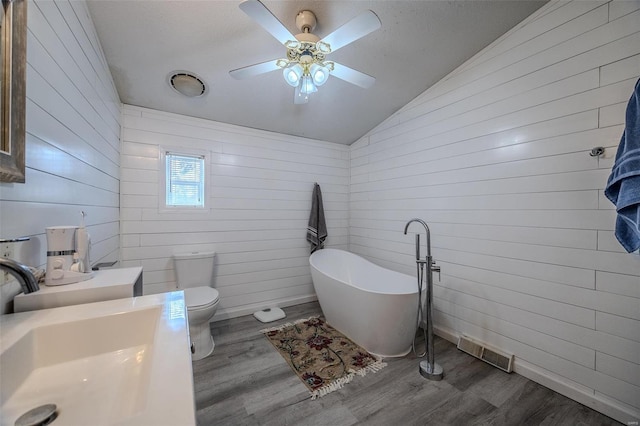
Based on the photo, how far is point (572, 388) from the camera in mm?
1608

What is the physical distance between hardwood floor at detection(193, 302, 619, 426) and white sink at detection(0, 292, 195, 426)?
0.99 metres

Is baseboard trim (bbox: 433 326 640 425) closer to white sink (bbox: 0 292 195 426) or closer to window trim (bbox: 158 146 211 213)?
white sink (bbox: 0 292 195 426)

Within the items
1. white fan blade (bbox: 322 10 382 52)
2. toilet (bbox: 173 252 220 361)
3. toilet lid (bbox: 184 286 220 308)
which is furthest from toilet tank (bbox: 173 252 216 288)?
white fan blade (bbox: 322 10 382 52)

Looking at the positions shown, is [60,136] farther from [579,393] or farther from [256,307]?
[579,393]

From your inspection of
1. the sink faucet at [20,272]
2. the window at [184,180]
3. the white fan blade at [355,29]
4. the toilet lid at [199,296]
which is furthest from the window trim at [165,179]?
the sink faucet at [20,272]

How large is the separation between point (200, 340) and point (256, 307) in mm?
901

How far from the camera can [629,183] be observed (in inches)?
48.0

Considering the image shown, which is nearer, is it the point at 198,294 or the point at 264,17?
the point at 264,17

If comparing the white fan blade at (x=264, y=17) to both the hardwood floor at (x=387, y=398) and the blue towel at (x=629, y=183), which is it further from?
the hardwood floor at (x=387, y=398)

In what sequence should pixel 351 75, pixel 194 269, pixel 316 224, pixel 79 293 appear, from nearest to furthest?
pixel 79 293, pixel 351 75, pixel 194 269, pixel 316 224

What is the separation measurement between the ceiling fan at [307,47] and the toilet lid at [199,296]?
5.74 ft

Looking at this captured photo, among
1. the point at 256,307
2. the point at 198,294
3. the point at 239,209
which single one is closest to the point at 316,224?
the point at 239,209

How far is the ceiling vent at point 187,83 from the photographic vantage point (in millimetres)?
2066

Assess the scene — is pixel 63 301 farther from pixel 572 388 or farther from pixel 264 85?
pixel 572 388
